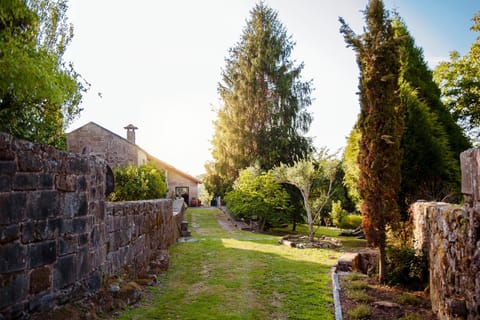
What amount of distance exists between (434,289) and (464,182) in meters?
2.04

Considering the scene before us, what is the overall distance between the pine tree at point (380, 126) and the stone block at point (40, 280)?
5682mm

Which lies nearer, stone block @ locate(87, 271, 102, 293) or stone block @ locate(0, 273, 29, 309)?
stone block @ locate(0, 273, 29, 309)

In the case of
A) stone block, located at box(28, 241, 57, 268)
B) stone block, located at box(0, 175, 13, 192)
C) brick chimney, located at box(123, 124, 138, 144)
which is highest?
brick chimney, located at box(123, 124, 138, 144)

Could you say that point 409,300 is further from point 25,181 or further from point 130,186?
point 130,186

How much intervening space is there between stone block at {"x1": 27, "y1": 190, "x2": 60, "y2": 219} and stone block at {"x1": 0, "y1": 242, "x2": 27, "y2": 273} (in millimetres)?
340

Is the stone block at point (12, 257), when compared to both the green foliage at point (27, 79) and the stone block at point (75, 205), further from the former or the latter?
the green foliage at point (27, 79)

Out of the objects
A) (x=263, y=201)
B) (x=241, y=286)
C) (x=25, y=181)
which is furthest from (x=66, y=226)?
(x=263, y=201)

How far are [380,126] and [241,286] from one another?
400 cm

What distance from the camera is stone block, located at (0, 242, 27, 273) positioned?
353cm

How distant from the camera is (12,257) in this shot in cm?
364

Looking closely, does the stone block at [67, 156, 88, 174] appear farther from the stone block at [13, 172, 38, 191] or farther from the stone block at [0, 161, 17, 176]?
the stone block at [0, 161, 17, 176]

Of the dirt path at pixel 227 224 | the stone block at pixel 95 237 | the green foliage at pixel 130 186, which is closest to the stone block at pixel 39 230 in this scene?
the stone block at pixel 95 237

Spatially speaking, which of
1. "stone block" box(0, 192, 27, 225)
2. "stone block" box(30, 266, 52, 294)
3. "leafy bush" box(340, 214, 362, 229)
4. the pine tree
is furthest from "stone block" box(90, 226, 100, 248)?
"leafy bush" box(340, 214, 362, 229)

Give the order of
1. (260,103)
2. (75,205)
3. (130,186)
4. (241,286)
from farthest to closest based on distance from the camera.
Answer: (260,103) < (130,186) < (241,286) < (75,205)
